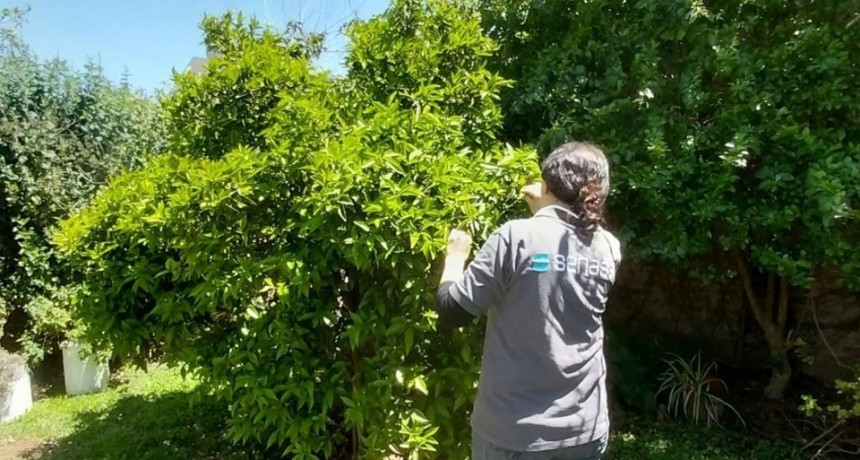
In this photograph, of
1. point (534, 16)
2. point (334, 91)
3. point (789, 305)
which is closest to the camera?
point (334, 91)

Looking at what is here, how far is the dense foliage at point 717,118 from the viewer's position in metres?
2.79

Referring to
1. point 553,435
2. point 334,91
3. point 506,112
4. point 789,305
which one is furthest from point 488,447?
point 789,305

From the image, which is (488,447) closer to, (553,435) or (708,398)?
(553,435)

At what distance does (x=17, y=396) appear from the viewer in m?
4.76

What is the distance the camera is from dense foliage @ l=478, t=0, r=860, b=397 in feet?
9.16

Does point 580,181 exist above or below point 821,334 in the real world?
above

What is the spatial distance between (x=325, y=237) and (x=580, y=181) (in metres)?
1.03

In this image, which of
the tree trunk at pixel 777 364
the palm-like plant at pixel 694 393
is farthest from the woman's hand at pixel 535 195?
the tree trunk at pixel 777 364

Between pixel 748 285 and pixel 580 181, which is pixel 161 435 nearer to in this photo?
pixel 580 181

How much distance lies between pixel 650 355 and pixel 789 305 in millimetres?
992

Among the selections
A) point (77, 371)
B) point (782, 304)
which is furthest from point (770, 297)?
point (77, 371)

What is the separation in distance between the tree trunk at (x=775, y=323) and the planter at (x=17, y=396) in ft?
17.5

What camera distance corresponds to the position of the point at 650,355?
4285 millimetres

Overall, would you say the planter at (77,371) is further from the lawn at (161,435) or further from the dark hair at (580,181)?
the dark hair at (580,181)
